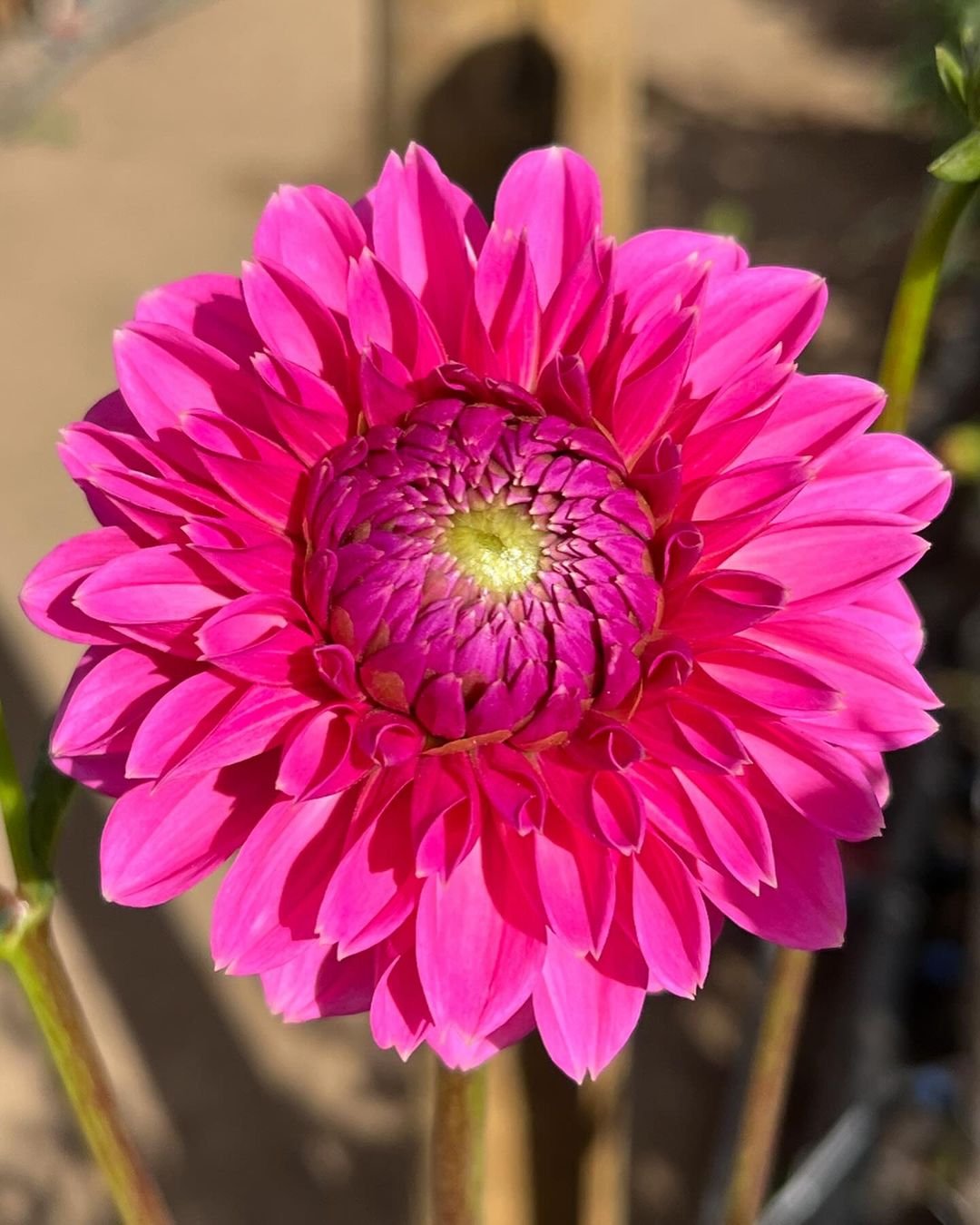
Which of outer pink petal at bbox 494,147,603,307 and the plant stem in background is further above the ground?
outer pink petal at bbox 494,147,603,307

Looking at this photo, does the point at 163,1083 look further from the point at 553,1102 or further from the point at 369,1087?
the point at 553,1102

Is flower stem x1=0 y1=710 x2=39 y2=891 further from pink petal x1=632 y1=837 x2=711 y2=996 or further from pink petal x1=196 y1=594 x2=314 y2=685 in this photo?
pink petal x1=632 y1=837 x2=711 y2=996

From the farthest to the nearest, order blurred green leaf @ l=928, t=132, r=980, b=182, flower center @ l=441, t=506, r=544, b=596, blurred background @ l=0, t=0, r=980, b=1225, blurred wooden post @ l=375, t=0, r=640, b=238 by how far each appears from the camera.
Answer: blurred background @ l=0, t=0, r=980, b=1225
blurred wooden post @ l=375, t=0, r=640, b=238
flower center @ l=441, t=506, r=544, b=596
blurred green leaf @ l=928, t=132, r=980, b=182

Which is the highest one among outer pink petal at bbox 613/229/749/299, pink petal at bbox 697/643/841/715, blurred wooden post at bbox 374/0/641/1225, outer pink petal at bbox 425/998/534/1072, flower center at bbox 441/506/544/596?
blurred wooden post at bbox 374/0/641/1225

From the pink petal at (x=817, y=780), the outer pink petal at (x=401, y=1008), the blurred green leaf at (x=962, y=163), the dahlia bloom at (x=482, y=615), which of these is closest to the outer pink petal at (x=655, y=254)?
the dahlia bloom at (x=482, y=615)

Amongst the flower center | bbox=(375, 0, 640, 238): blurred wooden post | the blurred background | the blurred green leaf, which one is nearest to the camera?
the blurred green leaf

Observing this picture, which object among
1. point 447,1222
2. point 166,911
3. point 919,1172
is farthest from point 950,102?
point 166,911

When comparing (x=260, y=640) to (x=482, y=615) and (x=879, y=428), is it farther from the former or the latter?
(x=879, y=428)

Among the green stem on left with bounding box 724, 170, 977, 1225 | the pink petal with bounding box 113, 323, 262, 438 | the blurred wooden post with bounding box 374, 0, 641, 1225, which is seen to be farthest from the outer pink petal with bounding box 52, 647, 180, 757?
the blurred wooden post with bounding box 374, 0, 641, 1225
